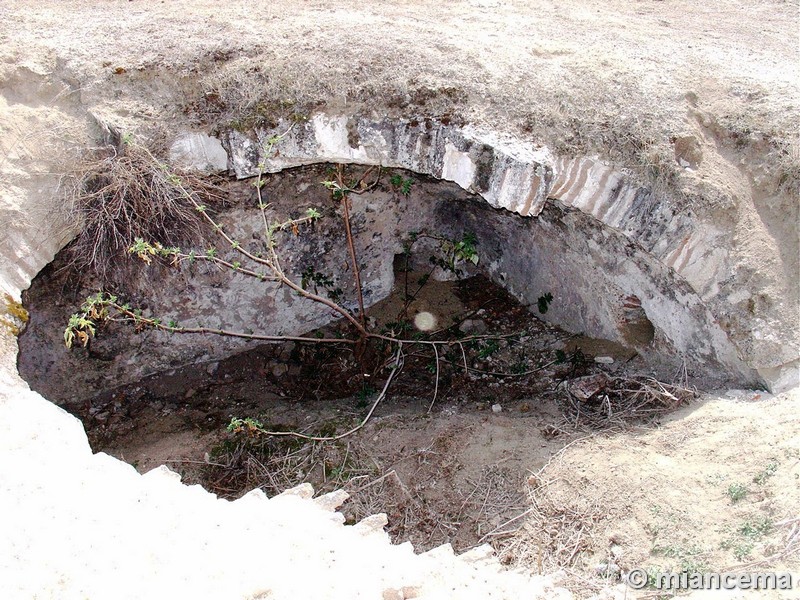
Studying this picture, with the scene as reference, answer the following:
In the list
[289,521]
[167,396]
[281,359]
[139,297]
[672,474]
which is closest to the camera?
[289,521]

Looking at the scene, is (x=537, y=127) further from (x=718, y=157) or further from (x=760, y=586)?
(x=760, y=586)

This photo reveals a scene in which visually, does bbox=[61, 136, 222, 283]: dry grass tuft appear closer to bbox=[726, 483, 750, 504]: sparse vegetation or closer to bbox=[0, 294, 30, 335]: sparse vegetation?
bbox=[0, 294, 30, 335]: sparse vegetation

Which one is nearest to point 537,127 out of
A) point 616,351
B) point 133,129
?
point 616,351

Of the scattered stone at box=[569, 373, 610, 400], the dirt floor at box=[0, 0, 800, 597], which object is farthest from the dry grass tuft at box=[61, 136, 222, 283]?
the scattered stone at box=[569, 373, 610, 400]

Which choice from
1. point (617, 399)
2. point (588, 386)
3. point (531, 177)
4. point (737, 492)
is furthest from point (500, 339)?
point (737, 492)

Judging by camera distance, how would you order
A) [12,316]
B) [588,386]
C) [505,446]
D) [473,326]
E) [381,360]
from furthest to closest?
[473,326], [381,360], [588,386], [505,446], [12,316]

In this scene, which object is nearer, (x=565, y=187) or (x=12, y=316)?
(x=12, y=316)

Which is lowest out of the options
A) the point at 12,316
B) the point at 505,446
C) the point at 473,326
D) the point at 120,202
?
the point at 473,326

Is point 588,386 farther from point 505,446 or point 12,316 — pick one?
point 12,316

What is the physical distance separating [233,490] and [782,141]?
4407mm

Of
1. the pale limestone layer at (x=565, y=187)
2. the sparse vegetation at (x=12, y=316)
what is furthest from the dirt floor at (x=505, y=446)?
the sparse vegetation at (x=12, y=316)

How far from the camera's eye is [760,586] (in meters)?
2.64

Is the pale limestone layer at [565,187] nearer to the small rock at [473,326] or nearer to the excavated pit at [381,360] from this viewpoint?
the excavated pit at [381,360]

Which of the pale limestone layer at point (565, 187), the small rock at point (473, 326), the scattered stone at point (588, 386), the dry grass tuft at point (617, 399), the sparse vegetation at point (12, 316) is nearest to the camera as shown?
the sparse vegetation at point (12, 316)
